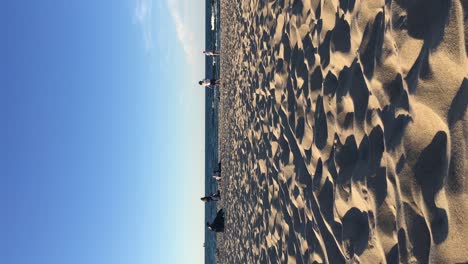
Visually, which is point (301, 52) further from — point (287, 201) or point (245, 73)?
point (245, 73)

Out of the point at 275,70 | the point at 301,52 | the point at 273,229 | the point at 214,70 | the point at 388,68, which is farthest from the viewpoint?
the point at 214,70

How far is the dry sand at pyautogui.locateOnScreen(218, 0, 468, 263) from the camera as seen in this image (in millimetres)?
1738

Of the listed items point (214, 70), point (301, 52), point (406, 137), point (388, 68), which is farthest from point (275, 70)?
point (214, 70)

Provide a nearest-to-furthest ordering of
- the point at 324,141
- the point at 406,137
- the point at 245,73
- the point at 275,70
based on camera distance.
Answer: the point at 406,137 < the point at 324,141 < the point at 275,70 < the point at 245,73

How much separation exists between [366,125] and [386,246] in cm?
64

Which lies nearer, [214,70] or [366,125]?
[366,125]

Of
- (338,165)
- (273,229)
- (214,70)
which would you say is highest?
(214,70)

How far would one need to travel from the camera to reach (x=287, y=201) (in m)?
3.68

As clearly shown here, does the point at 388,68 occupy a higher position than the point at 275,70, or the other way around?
the point at 275,70

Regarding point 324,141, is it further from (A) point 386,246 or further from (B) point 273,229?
(B) point 273,229

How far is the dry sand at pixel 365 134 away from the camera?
5.70 feet

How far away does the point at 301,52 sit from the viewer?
11.8 feet

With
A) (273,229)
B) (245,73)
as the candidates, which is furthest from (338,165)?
(245,73)

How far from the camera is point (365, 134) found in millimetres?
2344
